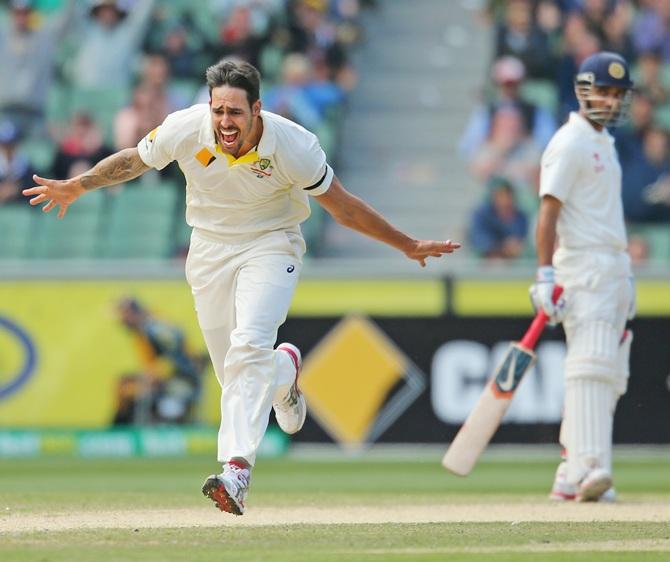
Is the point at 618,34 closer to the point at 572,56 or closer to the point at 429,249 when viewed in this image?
the point at 572,56

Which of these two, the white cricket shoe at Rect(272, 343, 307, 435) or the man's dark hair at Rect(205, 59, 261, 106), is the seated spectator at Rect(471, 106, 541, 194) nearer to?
the white cricket shoe at Rect(272, 343, 307, 435)

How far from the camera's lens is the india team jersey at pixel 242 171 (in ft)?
21.4

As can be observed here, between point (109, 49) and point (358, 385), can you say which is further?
Answer: point (109, 49)

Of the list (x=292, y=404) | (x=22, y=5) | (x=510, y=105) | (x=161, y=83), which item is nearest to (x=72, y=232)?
(x=161, y=83)

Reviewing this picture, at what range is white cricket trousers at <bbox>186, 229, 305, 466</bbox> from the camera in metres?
6.39

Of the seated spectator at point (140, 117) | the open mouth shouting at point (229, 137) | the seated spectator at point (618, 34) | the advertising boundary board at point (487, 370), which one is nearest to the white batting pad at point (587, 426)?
the open mouth shouting at point (229, 137)

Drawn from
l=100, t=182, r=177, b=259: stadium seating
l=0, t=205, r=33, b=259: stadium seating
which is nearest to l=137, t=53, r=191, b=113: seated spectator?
l=100, t=182, r=177, b=259: stadium seating

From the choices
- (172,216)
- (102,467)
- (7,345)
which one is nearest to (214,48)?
(172,216)

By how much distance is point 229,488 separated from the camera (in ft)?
20.1

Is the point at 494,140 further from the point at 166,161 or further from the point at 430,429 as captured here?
the point at 166,161

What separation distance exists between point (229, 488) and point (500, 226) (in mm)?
7049

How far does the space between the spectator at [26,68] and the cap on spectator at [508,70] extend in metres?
4.55

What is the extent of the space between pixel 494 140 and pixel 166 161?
7.60 meters

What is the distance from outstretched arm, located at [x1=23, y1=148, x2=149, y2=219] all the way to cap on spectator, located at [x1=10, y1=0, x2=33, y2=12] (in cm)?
979
